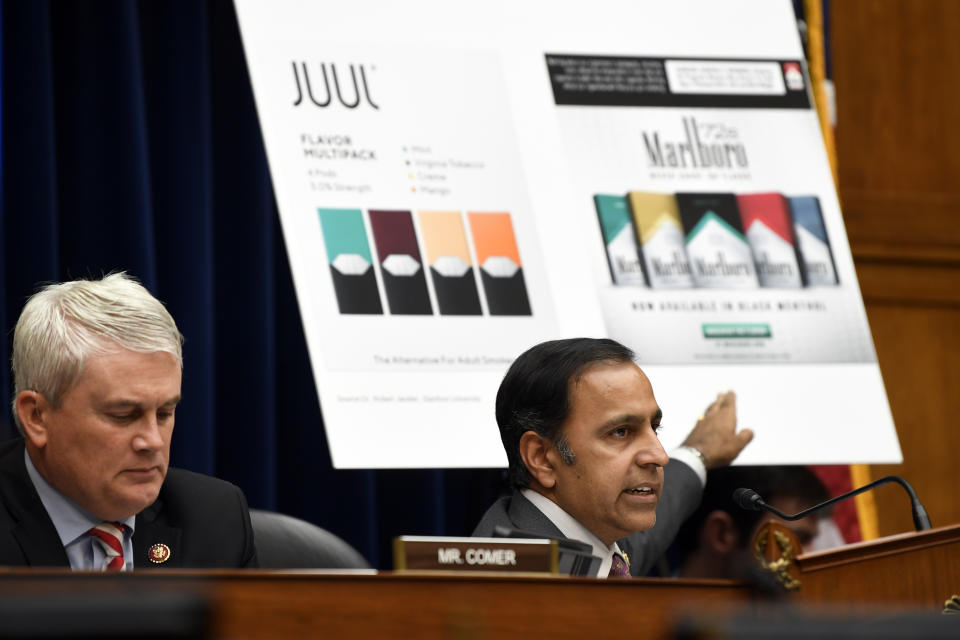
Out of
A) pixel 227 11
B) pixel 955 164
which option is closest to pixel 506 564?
pixel 227 11

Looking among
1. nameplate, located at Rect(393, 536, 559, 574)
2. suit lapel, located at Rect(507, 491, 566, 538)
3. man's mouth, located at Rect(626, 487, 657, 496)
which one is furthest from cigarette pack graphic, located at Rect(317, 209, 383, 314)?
nameplate, located at Rect(393, 536, 559, 574)

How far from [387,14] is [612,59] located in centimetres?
64

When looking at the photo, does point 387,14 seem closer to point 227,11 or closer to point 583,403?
point 227,11

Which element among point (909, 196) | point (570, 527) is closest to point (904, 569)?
point (570, 527)

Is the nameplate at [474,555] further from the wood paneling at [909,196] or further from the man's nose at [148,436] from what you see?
the wood paneling at [909,196]

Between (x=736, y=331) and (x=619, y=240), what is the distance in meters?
0.39

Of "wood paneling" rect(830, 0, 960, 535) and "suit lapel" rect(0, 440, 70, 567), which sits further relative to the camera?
"wood paneling" rect(830, 0, 960, 535)

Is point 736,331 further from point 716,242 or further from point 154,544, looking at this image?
point 154,544

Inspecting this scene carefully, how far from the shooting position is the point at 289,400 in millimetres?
4215

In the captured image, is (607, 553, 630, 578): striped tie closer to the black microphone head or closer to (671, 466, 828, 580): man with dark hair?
the black microphone head

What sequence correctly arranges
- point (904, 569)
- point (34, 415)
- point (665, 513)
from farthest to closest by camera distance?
point (665, 513) → point (904, 569) → point (34, 415)

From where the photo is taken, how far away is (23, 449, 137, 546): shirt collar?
2.29m

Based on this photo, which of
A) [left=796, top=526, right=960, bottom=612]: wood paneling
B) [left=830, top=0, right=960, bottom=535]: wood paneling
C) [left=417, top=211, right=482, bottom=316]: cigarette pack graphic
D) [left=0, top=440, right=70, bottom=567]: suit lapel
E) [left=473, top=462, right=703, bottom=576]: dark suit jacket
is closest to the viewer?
[left=0, top=440, right=70, bottom=567]: suit lapel

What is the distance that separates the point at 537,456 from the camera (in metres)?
2.73
